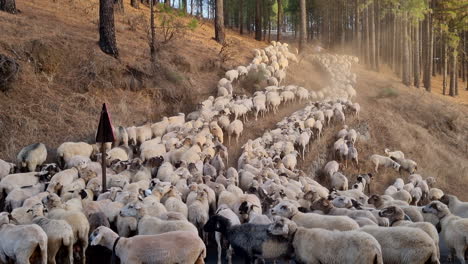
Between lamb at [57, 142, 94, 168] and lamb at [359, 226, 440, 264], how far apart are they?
9658mm

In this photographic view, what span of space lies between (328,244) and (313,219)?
4.75ft

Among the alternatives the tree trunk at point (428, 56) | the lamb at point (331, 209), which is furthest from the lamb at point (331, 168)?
the tree trunk at point (428, 56)

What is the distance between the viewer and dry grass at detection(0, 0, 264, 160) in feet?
56.2

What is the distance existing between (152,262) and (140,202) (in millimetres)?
2489

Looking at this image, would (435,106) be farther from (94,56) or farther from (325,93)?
(94,56)

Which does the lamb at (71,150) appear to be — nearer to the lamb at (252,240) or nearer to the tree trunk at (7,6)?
the lamb at (252,240)

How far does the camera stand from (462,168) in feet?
75.7

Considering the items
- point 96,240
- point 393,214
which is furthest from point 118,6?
point 393,214

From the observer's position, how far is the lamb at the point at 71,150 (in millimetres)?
15375

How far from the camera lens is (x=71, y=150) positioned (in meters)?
15.5

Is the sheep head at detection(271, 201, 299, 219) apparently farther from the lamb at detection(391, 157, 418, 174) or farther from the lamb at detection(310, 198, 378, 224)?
the lamb at detection(391, 157, 418, 174)

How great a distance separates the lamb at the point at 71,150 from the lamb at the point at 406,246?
9658mm

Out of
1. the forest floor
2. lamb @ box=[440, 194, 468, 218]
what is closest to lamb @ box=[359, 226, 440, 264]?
lamb @ box=[440, 194, 468, 218]

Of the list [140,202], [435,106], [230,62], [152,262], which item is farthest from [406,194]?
[435,106]
